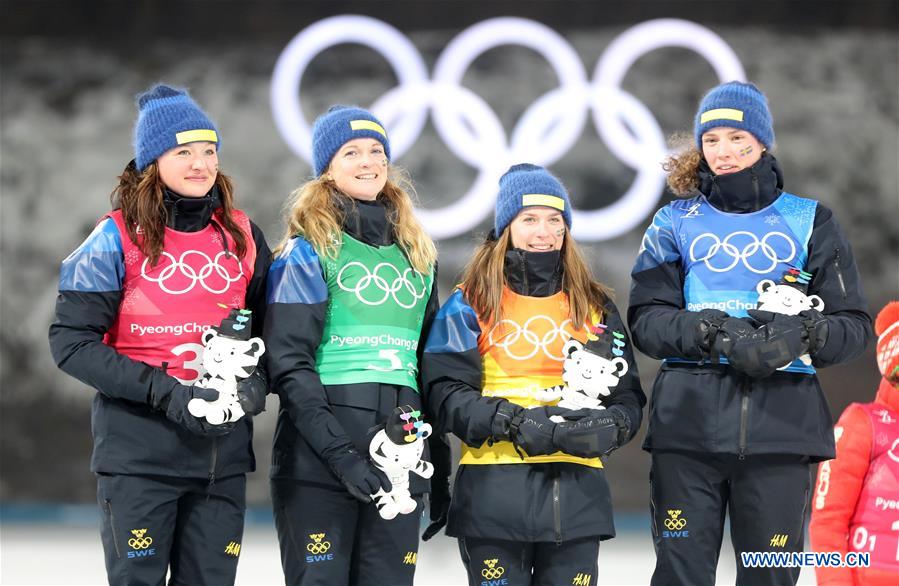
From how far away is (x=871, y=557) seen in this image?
11.7ft

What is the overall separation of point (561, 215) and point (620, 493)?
4.37m

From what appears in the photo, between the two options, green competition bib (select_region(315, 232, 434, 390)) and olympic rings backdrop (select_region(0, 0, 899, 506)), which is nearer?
green competition bib (select_region(315, 232, 434, 390))

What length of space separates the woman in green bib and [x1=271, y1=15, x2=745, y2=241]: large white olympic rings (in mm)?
3913

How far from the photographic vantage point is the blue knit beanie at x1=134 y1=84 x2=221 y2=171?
11.6ft

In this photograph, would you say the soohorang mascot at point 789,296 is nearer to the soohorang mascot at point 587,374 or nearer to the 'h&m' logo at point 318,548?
the soohorang mascot at point 587,374

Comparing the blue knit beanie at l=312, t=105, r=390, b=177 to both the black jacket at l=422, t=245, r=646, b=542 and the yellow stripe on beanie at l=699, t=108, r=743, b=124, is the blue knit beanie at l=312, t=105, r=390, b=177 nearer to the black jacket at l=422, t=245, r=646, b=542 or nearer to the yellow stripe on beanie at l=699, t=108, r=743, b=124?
the black jacket at l=422, t=245, r=646, b=542

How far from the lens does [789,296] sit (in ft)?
11.4

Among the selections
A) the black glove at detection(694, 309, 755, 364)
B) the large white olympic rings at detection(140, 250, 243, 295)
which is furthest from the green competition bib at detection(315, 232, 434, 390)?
the black glove at detection(694, 309, 755, 364)

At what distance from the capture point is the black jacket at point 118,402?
323 centimetres

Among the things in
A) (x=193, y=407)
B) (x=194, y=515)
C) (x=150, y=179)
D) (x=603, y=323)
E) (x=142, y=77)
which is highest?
(x=142, y=77)

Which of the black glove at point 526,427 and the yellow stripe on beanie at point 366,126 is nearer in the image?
the black glove at point 526,427

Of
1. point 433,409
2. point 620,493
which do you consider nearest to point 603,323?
point 433,409

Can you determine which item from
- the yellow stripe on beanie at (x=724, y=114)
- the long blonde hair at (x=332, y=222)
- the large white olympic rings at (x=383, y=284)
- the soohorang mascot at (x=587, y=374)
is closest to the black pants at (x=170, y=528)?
the large white olympic rings at (x=383, y=284)

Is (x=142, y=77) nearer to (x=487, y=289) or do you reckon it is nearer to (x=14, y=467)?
(x=14, y=467)
